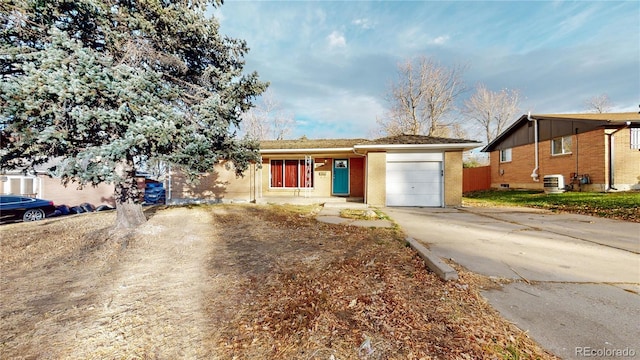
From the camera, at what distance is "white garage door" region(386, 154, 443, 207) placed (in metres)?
10.6

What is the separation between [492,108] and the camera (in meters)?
27.4

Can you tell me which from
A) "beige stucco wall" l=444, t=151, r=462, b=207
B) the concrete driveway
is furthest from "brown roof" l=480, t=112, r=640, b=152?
the concrete driveway

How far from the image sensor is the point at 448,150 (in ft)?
34.0

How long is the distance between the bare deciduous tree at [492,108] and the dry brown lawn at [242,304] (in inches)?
1095

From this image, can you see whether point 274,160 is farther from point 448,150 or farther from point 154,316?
point 154,316

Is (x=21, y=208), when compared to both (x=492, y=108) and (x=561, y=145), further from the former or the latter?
(x=492, y=108)

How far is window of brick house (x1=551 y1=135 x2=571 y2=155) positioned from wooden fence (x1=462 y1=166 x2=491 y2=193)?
19.0 feet

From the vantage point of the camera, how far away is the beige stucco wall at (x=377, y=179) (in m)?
10.7

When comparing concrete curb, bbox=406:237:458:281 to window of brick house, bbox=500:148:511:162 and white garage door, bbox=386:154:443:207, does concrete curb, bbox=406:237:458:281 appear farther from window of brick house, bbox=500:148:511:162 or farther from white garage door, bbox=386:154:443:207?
window of brick house, bbox=500:148:511:162

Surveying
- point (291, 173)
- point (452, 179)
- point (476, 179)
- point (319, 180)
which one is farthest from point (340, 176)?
point (476, 179)

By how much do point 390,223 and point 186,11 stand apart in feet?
22.1

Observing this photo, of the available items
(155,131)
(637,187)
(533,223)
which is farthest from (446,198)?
(155,131)

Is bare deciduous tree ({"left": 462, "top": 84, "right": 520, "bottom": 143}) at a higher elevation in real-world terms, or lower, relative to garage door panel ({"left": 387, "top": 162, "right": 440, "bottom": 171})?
higher

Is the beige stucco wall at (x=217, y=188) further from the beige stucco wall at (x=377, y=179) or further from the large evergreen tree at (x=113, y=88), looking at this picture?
the large evergreen tree at (x=113, y=88)
